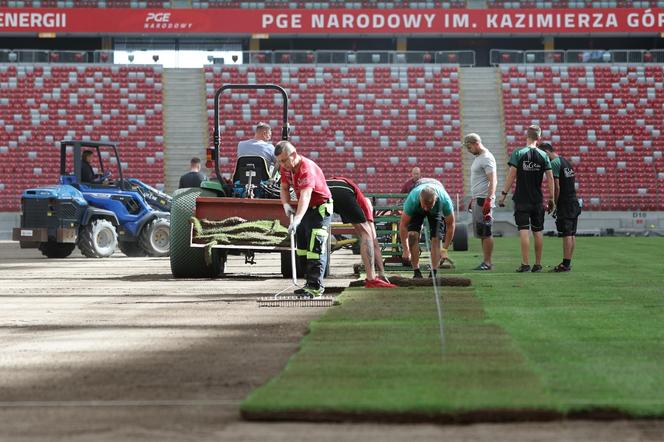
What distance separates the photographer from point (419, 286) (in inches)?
537

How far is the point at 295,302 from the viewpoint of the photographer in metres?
11.6

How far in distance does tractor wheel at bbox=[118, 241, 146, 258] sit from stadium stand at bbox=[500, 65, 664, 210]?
909 inches

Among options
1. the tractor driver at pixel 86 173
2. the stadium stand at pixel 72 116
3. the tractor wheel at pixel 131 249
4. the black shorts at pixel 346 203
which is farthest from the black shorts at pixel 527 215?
the stadium stand at pixel 72 116

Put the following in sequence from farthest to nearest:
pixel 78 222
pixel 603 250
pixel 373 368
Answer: pixel 603 250 → pixel 78 222 → pixel 373 368

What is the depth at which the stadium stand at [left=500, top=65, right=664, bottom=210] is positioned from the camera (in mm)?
46406

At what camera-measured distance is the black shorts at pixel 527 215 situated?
652 inches

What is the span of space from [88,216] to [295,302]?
45.8 feet

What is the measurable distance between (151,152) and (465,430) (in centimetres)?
4274

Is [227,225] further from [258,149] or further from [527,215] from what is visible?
[527,215]

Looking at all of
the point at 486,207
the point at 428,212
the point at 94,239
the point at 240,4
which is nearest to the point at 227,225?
the point at 428,212

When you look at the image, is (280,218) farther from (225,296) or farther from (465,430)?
(465,430)

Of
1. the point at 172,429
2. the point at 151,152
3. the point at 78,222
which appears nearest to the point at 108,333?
the point at 172,429

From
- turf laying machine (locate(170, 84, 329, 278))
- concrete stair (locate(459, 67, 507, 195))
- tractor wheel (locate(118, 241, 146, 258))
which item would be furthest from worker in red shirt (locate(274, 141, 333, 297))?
A: concrete stair (locate(459, 67, 507, 195))

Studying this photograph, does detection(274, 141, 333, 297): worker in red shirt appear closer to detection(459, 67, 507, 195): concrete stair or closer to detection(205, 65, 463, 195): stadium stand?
detection(205, 65, 463, 195): stadium stand
